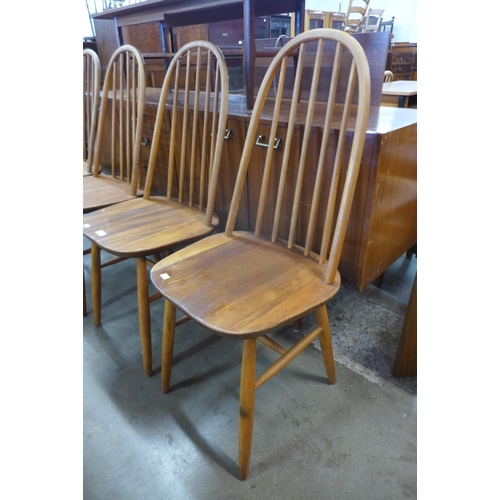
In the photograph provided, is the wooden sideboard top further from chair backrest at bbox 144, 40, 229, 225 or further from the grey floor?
the grey floor

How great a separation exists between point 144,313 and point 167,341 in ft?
0.55

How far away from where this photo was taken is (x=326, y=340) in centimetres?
109

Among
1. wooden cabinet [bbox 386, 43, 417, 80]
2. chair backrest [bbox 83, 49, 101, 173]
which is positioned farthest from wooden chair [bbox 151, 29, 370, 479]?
wooden cabinet [bbox 386, 43, 417, 80]

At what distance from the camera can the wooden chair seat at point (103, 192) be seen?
1.36 meters

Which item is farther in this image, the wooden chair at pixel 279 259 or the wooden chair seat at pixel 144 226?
the wooden chair seat at pixel 144 226

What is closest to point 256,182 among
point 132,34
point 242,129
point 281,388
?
point 242,129

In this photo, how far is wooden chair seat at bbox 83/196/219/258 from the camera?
106 centimetres

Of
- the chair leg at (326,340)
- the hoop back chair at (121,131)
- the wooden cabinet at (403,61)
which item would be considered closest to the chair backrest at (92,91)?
the hoop back chair at (121,131)

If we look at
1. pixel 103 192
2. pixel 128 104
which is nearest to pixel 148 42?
pixel 128 104

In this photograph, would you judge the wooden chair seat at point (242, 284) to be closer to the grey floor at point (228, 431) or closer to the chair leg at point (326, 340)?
the chair leg at point (326, 340)

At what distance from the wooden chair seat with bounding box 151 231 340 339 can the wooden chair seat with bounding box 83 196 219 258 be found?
10cm
